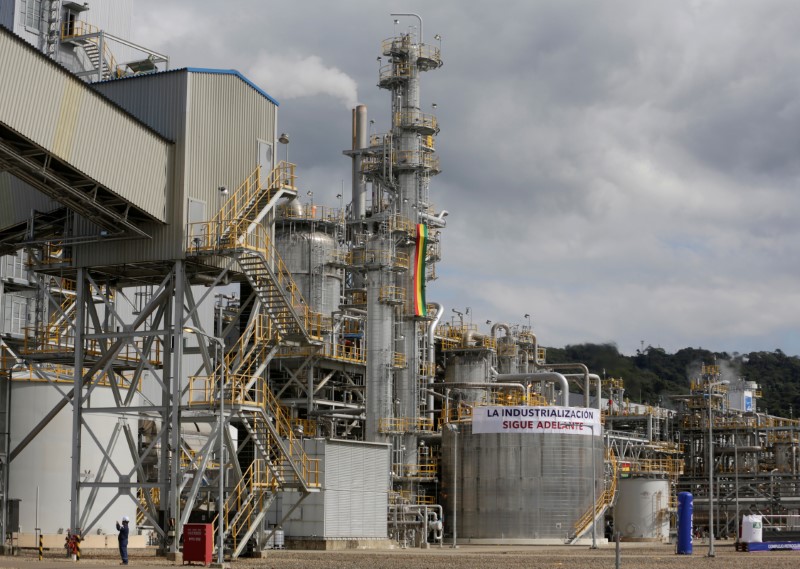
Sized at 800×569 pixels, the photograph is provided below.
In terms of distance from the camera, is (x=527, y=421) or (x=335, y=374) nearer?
(x=527, y=421)

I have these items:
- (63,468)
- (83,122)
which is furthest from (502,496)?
(83,122)

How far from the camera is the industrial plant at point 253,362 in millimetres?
44250

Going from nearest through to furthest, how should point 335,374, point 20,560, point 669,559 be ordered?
point 20,560 → point 669,559 → point 335,374

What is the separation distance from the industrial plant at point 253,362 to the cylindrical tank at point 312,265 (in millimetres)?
158

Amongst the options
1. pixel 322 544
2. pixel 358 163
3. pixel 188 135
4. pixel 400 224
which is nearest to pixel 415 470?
pixel 400 224

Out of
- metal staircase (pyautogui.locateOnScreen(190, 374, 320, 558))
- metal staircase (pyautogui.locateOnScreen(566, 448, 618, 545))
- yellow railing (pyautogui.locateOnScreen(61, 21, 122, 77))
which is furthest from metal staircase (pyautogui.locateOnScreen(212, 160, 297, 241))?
metal staircase (pyautogui.locateOnScreen(566, 448, 618, 545))

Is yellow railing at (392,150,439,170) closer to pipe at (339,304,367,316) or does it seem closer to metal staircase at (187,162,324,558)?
pipe at (339,304,367,316)

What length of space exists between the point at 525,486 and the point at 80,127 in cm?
4066

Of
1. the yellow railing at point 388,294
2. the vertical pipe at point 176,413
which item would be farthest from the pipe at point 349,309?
the vertical pipe at point 176,413

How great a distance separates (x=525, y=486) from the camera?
2896 inches

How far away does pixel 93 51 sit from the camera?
2933 inches

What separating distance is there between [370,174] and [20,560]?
4562 centimetres

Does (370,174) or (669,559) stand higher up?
(370,174)

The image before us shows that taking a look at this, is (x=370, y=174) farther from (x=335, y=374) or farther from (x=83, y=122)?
(x=83, y=122)
